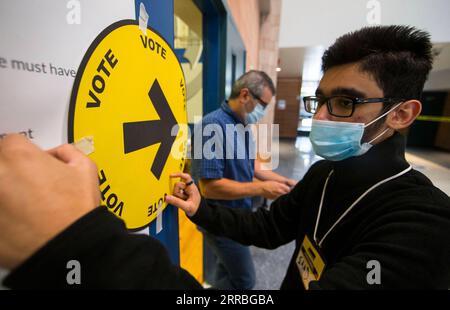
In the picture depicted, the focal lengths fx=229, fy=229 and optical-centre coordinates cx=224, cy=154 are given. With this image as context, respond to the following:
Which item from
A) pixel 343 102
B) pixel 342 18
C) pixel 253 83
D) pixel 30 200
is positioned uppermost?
pixel 342 18

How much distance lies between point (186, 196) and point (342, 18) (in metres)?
3.94

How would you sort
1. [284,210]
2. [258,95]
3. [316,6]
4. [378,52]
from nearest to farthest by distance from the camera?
[378,52] < [284,210] < [258,95] < [316,6]

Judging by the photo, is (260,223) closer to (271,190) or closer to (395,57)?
(271,190)

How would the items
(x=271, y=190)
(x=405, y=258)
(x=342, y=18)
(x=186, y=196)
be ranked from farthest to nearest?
(x=342, y=18), (x=271, y=190), (x=186, y=196), (x=405, y=258)

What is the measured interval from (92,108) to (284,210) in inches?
30.2

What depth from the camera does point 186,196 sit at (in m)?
0.84

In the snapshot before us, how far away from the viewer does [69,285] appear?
26 cm

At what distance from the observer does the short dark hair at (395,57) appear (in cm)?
68

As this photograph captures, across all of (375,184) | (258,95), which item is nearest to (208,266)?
(258,95)

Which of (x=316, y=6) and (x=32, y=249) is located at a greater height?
(x=316, y=6)

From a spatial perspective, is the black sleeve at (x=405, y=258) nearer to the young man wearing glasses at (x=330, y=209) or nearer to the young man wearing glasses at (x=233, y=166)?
the young man wearing glasses at (x=330, y=209)

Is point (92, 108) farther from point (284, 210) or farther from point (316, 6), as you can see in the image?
point (316, 6)

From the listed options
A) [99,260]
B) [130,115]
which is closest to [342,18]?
[130,115]

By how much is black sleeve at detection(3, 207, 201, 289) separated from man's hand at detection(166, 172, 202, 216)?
1.47ft
